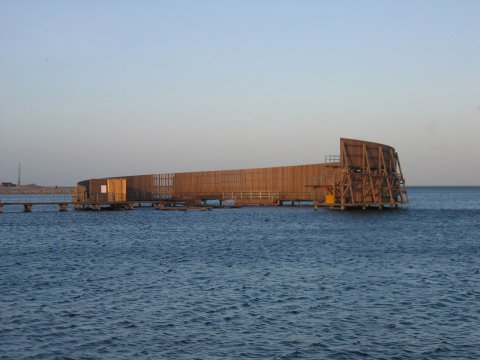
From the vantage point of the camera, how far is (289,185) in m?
111

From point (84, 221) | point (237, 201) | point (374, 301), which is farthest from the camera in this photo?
point (237, 201)

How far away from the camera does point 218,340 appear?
2073cm

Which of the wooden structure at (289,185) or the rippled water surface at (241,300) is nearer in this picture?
the rippled water surface at (241,300)

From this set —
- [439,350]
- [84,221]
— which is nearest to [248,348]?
[439,350]

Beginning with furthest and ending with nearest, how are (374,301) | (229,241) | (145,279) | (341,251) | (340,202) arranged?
1. (340,202)
2. (229,241)
3. (341,251)
4. (145,279)
5. (374,301)

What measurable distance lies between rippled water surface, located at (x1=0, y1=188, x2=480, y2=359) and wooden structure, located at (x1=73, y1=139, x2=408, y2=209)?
42.4m

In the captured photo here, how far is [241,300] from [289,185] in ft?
276

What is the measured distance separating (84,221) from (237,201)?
40573 mm

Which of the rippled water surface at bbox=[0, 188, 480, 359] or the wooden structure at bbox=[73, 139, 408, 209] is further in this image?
the wooden structure at bbox=[73, 139, 408, 209]

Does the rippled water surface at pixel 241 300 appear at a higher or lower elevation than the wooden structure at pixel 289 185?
lower

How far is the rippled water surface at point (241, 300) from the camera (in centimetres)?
2005

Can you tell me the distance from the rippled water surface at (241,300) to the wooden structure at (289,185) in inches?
1670

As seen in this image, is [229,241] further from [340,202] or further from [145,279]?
[340,202]

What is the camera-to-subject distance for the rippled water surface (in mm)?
20047
